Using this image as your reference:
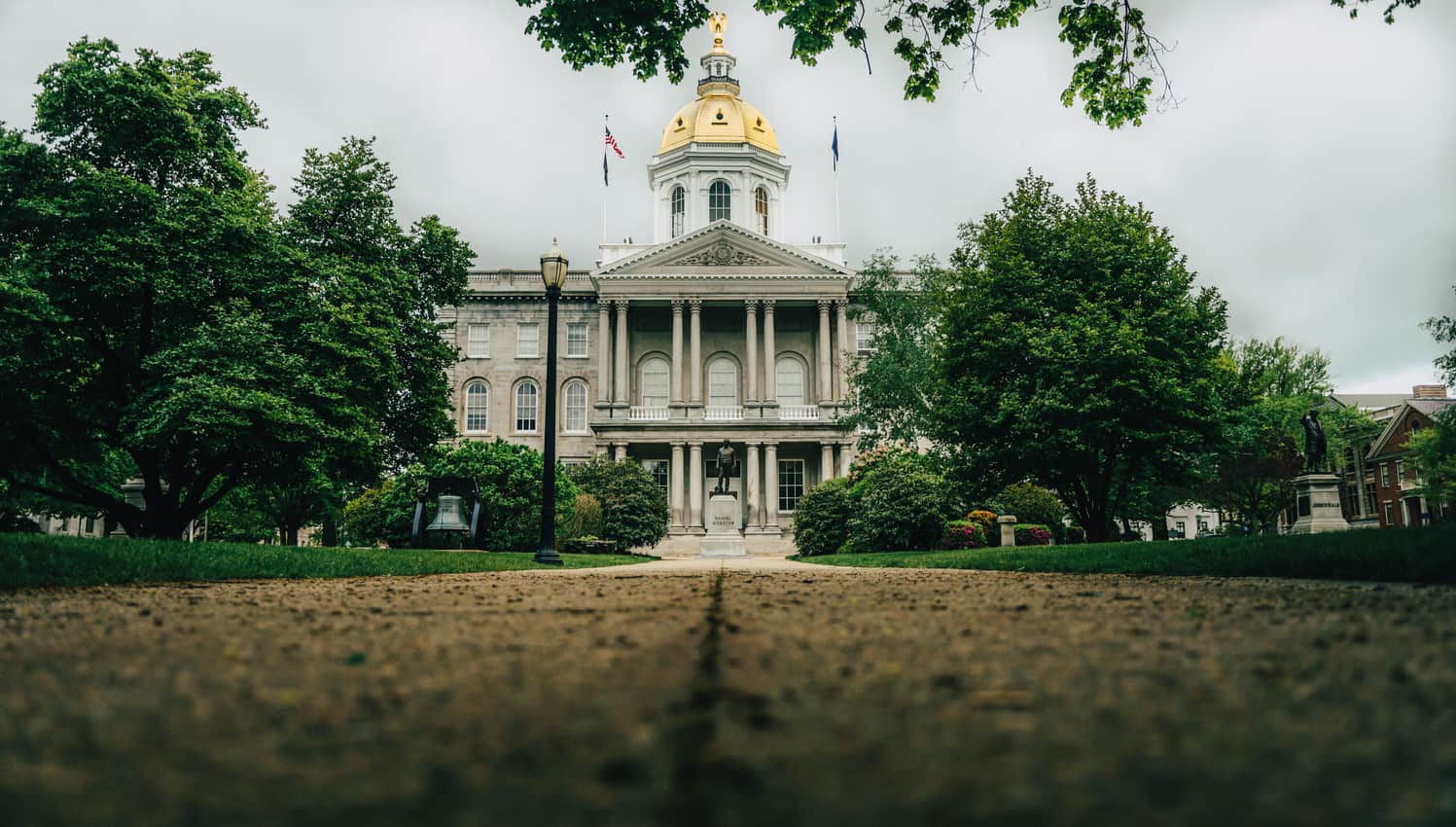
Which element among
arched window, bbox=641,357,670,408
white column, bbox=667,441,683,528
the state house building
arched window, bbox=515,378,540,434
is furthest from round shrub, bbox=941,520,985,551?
arched window, bbox=515,378,540,434

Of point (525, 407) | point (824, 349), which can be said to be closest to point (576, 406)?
point (525, 407)

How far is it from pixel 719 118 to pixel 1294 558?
52.1 metres

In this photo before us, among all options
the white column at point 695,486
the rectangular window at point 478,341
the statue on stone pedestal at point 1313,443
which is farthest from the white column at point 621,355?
the statue on stone pedestal at point 1313,443

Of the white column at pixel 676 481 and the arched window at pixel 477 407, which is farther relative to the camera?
the arched window at pixel 477 407

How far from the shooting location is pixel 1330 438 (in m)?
47.4

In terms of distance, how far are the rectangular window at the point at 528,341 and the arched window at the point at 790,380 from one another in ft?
46.8

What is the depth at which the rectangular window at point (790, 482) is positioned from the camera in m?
47.5

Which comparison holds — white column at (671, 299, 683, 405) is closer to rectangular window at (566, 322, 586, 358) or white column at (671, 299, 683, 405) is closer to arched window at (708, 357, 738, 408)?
arched window at (708, 357, 738, 408)

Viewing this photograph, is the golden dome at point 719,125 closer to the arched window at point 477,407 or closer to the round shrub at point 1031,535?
the arched window at point 477,407

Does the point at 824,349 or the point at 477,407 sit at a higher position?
the point at 824,349

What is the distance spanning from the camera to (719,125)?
2172 inches

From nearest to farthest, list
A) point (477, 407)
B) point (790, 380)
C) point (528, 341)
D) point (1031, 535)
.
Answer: point (1031, 535) → point (790, 380) → point (477, 407) → point (528, 341)

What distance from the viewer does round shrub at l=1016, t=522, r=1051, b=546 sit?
2530 cm

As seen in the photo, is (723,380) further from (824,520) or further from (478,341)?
(824,520)
